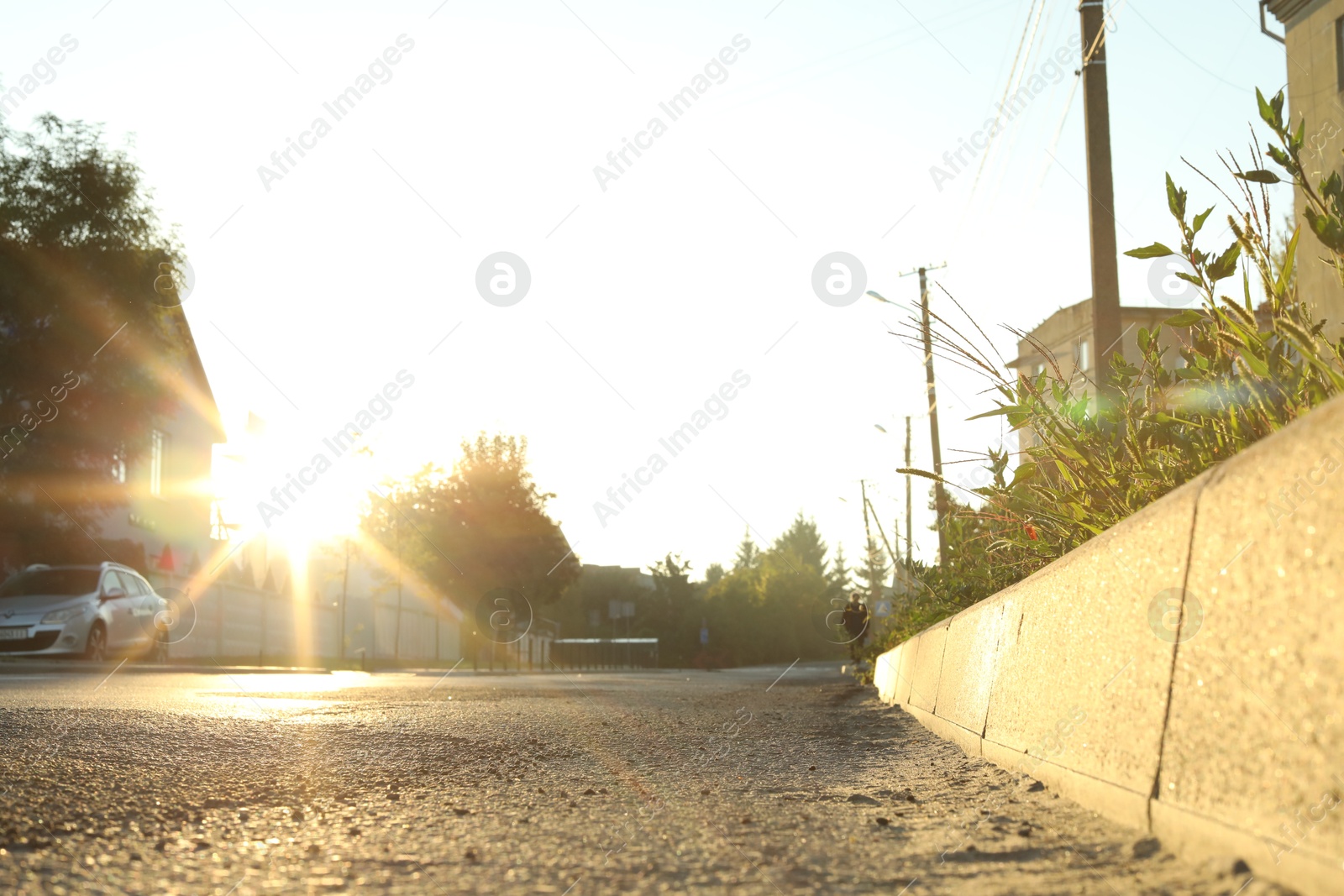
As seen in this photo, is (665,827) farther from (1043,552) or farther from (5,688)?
(5,688)

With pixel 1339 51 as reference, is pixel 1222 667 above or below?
below

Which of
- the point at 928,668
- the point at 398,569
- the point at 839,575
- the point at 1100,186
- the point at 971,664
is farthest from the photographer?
the point at 839,575

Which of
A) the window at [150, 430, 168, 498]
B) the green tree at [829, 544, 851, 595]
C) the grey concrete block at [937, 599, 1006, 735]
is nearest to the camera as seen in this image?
the grey concrete block at [937, 599, 1006, 735]

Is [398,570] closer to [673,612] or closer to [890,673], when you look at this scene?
[673,612]

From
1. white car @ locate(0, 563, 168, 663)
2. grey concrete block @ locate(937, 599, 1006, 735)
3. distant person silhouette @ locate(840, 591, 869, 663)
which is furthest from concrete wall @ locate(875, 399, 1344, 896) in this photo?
distant person silhouette @ locate(840, 591, 869, 663)

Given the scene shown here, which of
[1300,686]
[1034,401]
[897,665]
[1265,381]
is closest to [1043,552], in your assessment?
[1034,401]

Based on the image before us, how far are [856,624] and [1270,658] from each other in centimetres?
1942

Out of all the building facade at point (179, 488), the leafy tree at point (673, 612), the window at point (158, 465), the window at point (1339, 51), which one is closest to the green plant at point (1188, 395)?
the window at point (1339, 51)

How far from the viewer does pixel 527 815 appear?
4.20 meters

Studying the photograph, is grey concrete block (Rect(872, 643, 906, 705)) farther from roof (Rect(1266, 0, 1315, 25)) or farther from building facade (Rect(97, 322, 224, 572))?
building facade (Rect(97, 322, 224, 572))

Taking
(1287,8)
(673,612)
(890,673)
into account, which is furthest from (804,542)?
(890,673)

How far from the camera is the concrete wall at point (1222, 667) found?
92.1 inches

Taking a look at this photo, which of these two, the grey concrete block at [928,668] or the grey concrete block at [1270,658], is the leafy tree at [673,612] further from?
the grey concrete block at [1270,658]

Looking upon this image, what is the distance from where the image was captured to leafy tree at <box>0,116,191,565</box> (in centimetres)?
2230
